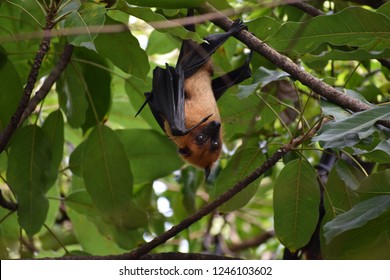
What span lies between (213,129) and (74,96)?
94cm

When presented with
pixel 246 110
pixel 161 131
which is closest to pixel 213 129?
pixel 246 110

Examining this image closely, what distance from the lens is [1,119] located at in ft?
13.0

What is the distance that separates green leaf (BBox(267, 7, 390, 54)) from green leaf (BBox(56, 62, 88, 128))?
1.59 meters

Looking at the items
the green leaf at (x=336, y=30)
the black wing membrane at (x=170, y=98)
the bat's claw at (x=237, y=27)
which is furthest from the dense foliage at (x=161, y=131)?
the black wing membrane at (x=170, y=98)

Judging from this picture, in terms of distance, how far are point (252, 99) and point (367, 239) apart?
118 centimetres

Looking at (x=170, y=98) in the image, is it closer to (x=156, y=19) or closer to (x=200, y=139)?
(x=200, y=139)

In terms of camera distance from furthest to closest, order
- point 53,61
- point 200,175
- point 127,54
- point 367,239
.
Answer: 1. point 200,175
2. point 53,61
3. point 127,54
4. point 367,239

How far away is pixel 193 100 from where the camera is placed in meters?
4.36

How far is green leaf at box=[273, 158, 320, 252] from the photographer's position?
144 inches

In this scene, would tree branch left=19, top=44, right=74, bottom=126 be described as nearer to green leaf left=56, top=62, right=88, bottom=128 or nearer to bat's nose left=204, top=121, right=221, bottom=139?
green leaf left=56, top=62, right=88, bottom=128

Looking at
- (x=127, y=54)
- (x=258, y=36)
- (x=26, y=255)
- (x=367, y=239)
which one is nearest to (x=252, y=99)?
(x=258, y=36)

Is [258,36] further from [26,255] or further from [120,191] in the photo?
[26,255]

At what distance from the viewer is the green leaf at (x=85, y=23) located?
289cm

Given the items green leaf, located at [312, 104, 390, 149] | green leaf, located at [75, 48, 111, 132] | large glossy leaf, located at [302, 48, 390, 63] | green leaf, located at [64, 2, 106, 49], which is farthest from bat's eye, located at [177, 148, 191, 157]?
green leaf, located at [312, 104, 390, 149]
